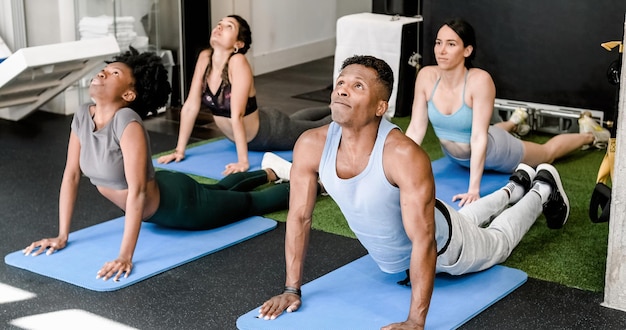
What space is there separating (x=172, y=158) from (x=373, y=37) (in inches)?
76.3

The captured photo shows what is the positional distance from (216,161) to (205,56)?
1.85ft

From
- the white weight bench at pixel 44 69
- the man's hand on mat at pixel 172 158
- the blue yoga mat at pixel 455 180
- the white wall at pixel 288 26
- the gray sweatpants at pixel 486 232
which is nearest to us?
the gray sweatpants at pixel 486 232

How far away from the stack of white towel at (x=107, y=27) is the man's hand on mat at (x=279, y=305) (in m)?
3.58

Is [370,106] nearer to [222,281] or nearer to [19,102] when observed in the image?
[222,281]

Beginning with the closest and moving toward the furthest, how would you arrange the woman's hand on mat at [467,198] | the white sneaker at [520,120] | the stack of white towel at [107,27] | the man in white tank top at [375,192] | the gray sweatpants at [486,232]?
1. the man in white tank top at [375,192]
2. the gray sweatpants at [486,232]
3. the woman's hand on mat at [467,198]
4. the white sneaker at [520,120]
5. the stack of white towel at [107,27]

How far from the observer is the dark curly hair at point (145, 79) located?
3.34 meters

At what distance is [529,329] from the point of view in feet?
9.56

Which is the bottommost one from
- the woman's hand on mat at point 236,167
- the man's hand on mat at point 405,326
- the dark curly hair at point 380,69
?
the woman's hand on mat at point 236,167

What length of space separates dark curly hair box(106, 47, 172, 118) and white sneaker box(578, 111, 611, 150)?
2818 millimetres

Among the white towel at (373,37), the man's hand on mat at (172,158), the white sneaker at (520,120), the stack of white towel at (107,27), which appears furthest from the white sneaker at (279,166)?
the stack of white towel at (107,27)

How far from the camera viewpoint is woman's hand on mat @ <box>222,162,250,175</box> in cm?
464

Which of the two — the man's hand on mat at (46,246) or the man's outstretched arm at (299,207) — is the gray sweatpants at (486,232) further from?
the man's hand on mat at (46,246)

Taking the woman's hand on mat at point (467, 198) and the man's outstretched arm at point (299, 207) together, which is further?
the woman's hand on mat at point (467, 198)

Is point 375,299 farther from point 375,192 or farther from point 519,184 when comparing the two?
point 519,184
